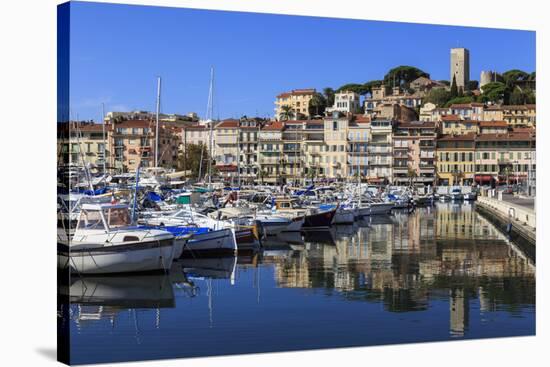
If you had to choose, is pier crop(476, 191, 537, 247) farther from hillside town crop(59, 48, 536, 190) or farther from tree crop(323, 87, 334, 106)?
tree crop(323, 87, 334, 106)

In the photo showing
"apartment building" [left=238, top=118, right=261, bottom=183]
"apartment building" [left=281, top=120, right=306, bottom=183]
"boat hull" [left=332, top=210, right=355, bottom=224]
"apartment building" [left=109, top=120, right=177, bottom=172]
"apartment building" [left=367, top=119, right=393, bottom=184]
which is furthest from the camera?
"apartment building" [left=367, top=119, right=393, bottom=184]

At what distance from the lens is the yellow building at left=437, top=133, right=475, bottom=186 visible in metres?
61.8

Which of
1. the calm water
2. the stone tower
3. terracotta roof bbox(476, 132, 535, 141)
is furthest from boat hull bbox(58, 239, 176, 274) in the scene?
terracotta roof bbox(476, 132, 535, 141)

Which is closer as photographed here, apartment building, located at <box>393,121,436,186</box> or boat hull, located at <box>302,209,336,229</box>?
boat hull, located at <box>302,209,336,229</box>

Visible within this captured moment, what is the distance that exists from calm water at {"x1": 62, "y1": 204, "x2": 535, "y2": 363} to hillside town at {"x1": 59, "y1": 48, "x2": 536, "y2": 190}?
2602 cm

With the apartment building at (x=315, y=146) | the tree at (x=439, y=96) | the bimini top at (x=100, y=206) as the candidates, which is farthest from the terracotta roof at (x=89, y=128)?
the tree at (x=439, y=96)

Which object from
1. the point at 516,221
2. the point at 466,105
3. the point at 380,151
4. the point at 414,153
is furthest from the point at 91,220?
the point at 414,153

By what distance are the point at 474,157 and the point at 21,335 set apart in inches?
2109

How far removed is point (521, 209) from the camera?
92.6 ft

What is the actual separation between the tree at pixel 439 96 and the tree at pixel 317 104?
653cm

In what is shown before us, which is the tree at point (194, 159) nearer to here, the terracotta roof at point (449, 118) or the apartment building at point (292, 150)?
the apartment building at point (292, 150)

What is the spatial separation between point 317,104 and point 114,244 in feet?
130

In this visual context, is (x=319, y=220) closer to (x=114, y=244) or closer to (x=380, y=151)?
(x=114, y=244)

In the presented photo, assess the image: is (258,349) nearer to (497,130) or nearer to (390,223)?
(390,223)
